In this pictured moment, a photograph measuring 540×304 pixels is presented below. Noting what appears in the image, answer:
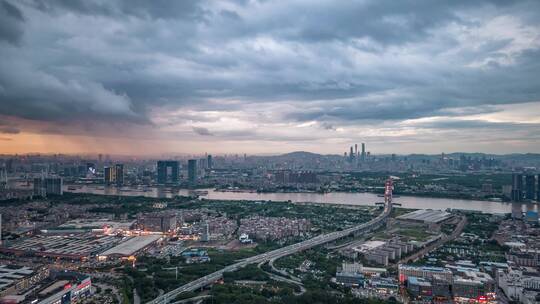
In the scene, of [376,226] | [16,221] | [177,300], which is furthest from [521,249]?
[16,221]

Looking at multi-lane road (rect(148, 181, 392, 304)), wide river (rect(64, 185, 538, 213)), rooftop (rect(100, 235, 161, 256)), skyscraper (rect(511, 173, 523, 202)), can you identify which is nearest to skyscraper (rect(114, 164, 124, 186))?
wide river (rect(64, 185, 538, 213))

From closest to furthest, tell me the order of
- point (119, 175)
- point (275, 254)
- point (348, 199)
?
1. point (275, 254)
2. point (348, 199)
3. point (119, 175)

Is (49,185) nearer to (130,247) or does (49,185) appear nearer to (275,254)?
(130,247)

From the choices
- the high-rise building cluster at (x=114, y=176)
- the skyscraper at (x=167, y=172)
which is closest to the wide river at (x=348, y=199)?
the high-rise building cluster at (x=114, y=176)

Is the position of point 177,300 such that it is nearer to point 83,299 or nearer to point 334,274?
point 83,299

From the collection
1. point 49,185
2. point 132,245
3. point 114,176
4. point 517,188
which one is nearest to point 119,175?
point 114,176

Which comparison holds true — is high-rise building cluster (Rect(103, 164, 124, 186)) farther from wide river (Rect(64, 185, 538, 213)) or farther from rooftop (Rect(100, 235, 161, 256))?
rooftop (Rect(100, 235, 161, 256))
